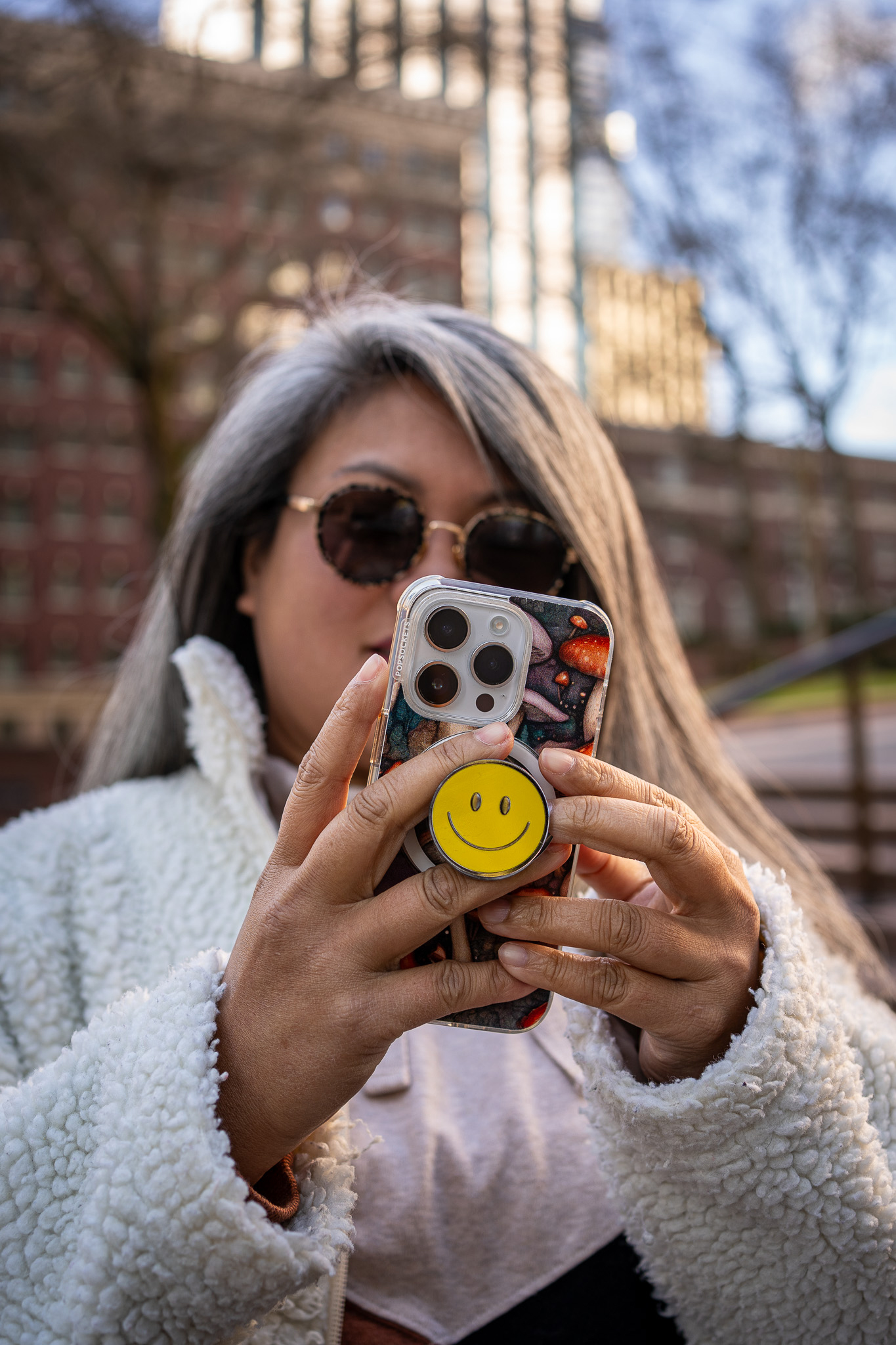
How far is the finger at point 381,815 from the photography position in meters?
0.85

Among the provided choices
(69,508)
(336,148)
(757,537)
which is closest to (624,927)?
(336,148)

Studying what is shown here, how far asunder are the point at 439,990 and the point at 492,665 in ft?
1.06

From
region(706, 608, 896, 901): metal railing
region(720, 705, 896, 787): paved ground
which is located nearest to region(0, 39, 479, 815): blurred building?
region(706, 608, 896, 901): metal railing

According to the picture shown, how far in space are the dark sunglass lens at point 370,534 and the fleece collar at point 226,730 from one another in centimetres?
26

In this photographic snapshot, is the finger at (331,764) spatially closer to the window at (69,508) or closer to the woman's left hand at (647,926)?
the woman's left hand at (647,926)

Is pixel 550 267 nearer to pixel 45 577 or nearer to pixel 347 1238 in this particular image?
pixel 347 1238

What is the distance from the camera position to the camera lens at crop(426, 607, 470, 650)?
962 mm

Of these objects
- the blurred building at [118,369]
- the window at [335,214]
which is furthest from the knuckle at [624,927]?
the window at [335,214]

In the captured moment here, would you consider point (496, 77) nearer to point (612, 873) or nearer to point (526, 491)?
point (526, 491)

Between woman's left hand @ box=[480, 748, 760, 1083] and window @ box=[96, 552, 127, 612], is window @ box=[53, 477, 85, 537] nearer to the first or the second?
window @ box=[96, 552, 127, 612]

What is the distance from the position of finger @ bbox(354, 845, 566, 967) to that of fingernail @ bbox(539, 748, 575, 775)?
0.38ft

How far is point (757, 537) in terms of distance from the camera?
2091 centimetres

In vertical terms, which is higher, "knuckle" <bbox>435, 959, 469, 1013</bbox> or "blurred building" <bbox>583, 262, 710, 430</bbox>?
"blurred building" <bbox>583, 262, 710, 430</bbox>

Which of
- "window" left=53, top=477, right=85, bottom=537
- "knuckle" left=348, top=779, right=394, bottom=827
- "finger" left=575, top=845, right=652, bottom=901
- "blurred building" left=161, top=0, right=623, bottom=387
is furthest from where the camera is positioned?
"window" left=53, top=477, right=85, bottom=537
